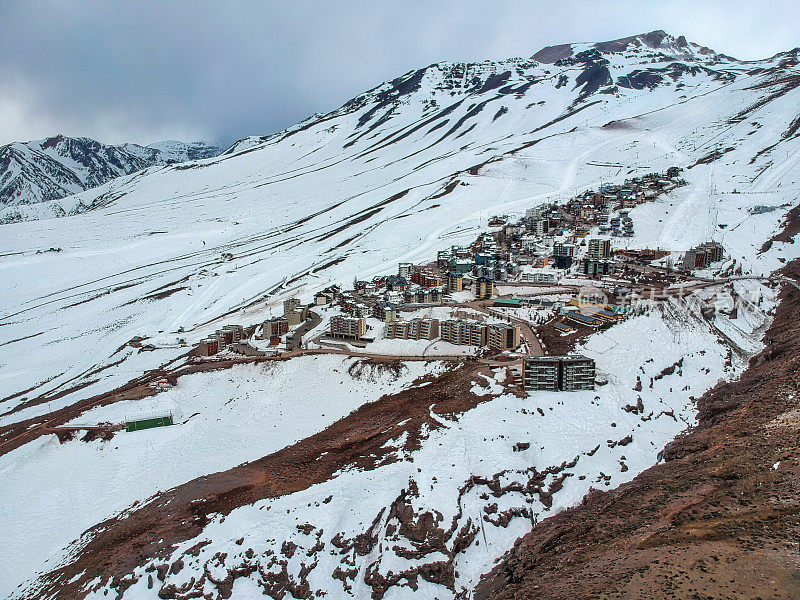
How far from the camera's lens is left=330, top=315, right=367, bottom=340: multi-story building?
3300cm

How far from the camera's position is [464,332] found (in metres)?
30.6

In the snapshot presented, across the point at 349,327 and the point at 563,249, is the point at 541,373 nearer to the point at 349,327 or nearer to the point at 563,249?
the point at 349,327

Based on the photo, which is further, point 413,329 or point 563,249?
point 563,249

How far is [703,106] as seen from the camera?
104750 millimetres

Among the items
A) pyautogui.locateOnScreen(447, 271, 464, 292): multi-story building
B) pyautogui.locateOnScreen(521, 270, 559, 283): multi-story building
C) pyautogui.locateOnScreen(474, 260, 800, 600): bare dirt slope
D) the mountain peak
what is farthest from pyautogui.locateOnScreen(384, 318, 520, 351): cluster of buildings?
the mountain peak

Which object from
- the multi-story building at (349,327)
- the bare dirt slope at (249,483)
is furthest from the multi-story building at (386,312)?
the bare dirt slope at (249,483)

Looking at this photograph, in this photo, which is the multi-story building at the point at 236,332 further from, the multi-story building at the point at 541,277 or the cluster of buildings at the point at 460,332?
the multi-story building at the point at 541,277

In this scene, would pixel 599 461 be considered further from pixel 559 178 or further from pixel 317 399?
pixel 559 178

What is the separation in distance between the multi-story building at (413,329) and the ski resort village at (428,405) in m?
0.15

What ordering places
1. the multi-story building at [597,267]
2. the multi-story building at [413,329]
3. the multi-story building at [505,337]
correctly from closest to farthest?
1. the multi-story building at [505,337]
2. the multi-story building at [413,329]
3. the multi-story building at [597,267]

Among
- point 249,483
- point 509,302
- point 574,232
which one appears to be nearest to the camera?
point 249,483

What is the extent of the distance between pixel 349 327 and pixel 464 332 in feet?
28.2

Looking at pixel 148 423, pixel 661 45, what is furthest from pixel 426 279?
pixel 661 45

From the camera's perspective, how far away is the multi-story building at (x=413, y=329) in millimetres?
32281
